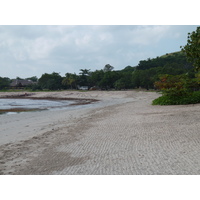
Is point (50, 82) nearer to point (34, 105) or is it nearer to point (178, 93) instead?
point (34, 105)

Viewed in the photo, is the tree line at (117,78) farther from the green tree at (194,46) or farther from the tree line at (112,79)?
the green tree at (194,46)

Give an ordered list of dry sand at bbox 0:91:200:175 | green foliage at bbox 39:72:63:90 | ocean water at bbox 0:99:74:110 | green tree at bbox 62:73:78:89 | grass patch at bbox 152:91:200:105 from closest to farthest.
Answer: dry sand at bbox 0:91:200:175, grass patch at bbox 152:91:200:105, ocean water at bbox 0:99:74:110, green tree at bbox 62:73:78:89, green foliage at bbox 39:72:63:90

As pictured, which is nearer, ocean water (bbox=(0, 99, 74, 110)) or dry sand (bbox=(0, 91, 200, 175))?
dry sand (bbox=(0, 91, 200, 175))

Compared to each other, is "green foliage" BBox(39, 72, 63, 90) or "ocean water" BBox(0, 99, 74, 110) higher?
"green foliage" BBox(39, 72, 63, 90)

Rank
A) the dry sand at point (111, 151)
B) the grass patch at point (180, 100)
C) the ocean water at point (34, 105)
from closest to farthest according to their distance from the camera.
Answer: the dry sand at point (111, 151)
the grass patch at point (180, 100)
the ocean water at point (34, 105)

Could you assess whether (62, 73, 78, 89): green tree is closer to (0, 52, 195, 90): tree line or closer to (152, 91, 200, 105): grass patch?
(0, 52, 195, 90): tree line

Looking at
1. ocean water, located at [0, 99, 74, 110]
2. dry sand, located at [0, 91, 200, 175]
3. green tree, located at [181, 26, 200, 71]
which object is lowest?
ocean water, located at [0, 99, 74, 110]

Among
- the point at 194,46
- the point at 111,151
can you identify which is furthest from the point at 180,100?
the point at 111,151

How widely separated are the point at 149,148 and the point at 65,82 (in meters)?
67.8

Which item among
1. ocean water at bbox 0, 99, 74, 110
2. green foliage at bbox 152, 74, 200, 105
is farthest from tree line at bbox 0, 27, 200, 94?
green foliage at bbox 152, 74, 200, 105

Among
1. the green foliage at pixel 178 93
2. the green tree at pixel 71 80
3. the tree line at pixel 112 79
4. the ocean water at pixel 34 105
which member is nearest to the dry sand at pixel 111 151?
the green foliage at pixel 178 93

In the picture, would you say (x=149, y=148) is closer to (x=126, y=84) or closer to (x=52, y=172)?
(x=52, y=172)

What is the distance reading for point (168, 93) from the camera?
19141mm

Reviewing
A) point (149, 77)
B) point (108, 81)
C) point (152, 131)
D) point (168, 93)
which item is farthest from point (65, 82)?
point (152, 131)
